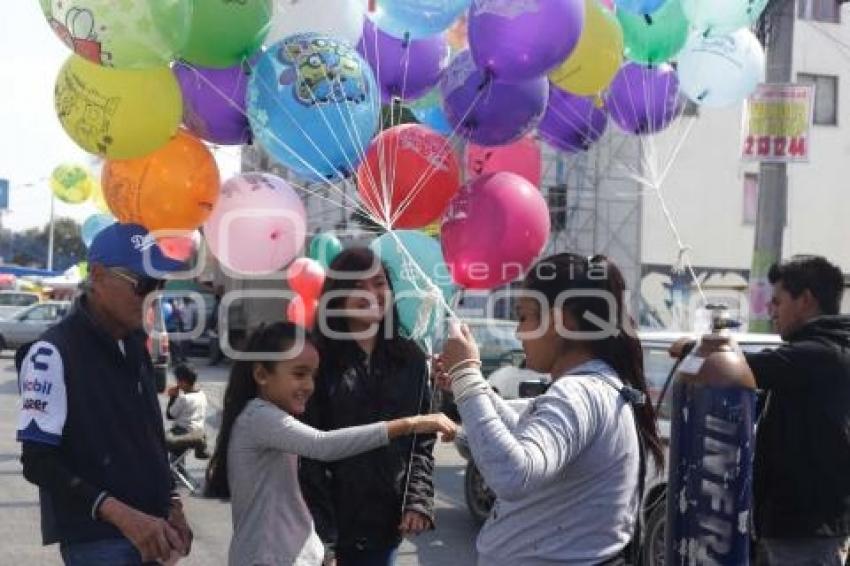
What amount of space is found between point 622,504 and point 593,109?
3.38m

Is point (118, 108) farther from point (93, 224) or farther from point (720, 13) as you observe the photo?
point (720, 13)

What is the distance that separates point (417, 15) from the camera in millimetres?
4641

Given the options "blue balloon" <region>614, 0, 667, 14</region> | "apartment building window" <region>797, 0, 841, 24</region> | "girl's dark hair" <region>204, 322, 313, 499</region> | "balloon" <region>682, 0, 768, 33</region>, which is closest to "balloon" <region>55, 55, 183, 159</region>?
"girl's dark hair" <region>204, 322, 313, 499</region>

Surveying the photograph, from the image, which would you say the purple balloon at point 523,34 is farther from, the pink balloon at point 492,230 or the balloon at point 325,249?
the balloon at point 325,249

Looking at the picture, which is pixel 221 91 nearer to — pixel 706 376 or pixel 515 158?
pixel 515 158

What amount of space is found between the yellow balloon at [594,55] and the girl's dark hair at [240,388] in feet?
7.25

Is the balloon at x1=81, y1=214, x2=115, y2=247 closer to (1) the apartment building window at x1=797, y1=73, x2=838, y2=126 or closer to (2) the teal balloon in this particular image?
(2) the teal balloon

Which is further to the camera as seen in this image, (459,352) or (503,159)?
(503,159)

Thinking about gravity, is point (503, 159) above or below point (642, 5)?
below

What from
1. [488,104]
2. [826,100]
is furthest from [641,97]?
[826,100]

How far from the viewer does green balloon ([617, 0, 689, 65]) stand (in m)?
5.24

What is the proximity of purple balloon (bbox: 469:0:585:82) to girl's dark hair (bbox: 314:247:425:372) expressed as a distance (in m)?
1.25

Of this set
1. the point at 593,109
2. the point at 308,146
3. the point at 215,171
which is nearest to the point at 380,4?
the point at 308,146

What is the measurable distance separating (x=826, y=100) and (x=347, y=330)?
2534 cm
